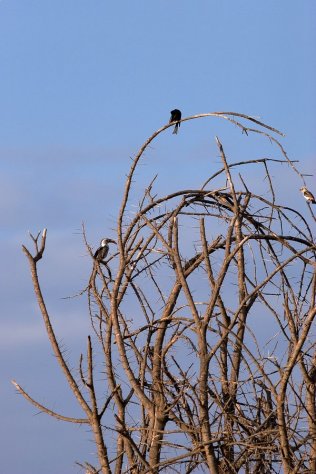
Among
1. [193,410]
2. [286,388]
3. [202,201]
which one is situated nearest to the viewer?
[286,388]

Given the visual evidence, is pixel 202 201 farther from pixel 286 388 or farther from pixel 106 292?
pixel 286 388

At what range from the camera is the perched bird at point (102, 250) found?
7566mm

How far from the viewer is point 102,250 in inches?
299

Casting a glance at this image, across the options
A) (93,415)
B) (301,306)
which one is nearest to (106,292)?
(93,415)

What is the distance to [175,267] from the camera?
279 inches

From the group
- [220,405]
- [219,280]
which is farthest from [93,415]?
[219,280]

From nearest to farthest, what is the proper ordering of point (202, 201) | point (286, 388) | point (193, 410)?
point (286, 388) → point (193, 410) → point (202, 201)

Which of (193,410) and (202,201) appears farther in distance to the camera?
(202,201)

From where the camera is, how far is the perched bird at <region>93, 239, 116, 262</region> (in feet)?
24.8

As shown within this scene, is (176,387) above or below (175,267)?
below

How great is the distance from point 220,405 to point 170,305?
2.97 ft

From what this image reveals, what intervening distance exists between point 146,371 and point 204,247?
1.08 metres

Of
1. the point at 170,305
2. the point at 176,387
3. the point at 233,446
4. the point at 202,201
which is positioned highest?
the point at 202,201

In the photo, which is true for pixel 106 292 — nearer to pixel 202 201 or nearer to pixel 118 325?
pixel 118 325
